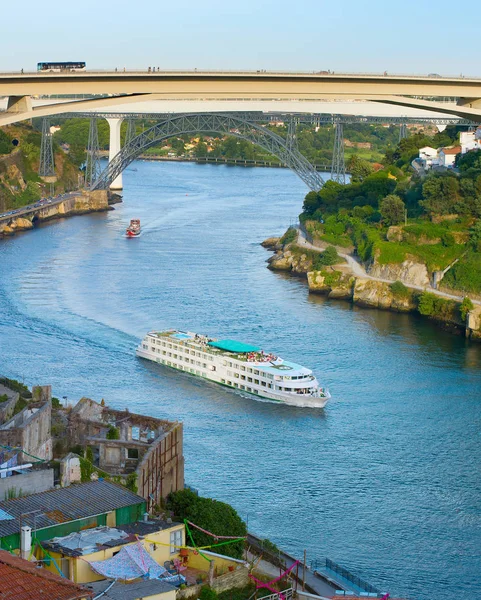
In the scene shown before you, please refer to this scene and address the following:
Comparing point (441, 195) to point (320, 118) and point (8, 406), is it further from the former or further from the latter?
point (8, 406)

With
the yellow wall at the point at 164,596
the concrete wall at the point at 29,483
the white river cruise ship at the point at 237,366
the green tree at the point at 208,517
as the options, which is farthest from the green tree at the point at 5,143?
the yellow wall at the point at 164,596

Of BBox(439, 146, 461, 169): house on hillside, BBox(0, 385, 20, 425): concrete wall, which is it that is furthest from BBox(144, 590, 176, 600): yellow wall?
BBox(439, 146, 461, 169): house on hillside

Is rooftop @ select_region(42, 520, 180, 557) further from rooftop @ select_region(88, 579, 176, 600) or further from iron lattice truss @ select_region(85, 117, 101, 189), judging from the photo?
iron lattice truss @ select_region(85, 117, 101, 189)

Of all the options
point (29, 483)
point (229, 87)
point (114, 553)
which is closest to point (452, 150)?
point (229, 87)

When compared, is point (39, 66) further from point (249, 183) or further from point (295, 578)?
point (249, 183)

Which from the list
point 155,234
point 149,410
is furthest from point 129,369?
point 155,234
